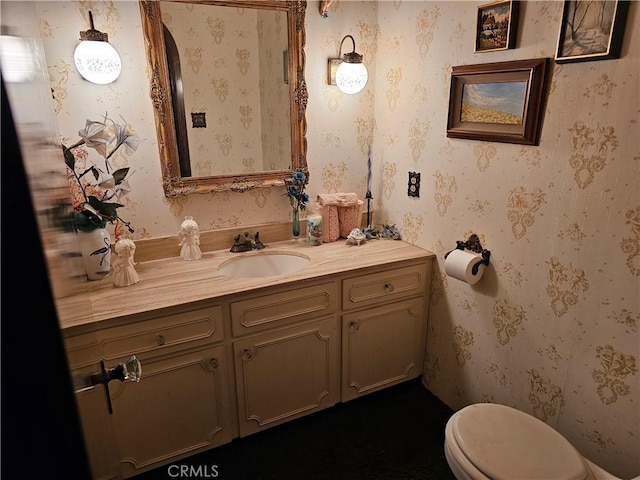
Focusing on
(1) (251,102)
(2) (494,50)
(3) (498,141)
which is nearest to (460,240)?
(3) (498,141)

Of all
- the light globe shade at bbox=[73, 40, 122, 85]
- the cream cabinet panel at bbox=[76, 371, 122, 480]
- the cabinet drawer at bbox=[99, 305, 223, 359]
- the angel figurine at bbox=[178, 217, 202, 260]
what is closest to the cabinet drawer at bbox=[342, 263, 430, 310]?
the cabinet drawer at bbox=[99, 305, 223, 359]

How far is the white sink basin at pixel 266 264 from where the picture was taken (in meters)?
1.98

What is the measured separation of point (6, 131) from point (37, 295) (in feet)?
0.42

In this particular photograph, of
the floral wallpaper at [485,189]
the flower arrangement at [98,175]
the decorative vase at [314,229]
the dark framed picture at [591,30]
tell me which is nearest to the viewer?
the dark framed picture at [591,30]

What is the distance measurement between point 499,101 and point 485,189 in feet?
1.13

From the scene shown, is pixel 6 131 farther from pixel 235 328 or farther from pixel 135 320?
pixel 235 328

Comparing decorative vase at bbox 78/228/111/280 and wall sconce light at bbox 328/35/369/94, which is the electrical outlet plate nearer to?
wall sconce light at bbox 328/35/369/94

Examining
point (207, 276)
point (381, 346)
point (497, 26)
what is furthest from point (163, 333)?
point (497, 26)

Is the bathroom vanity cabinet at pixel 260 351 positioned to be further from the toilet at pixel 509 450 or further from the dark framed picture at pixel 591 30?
the dark framed picture at pixel 591 30

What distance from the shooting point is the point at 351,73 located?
2.04 meters

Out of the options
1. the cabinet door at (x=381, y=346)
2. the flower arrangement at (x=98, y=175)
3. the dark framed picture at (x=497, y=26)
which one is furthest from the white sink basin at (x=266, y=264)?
the dark framed picture at (x=497, y=26)

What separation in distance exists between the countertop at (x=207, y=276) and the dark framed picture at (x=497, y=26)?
0.94 metres

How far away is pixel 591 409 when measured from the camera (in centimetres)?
139

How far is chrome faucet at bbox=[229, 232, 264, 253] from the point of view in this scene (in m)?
2.02
